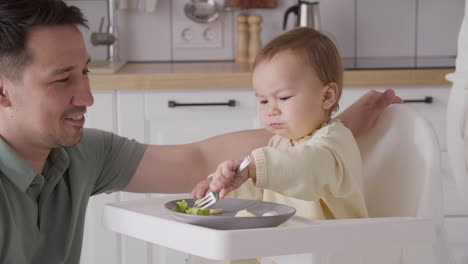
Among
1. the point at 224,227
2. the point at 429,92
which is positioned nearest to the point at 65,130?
the point at 224,227

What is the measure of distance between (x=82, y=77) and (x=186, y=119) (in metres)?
1.14

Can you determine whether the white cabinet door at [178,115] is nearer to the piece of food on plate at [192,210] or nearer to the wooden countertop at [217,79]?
the wooden countertop at [217,79]

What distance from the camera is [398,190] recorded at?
4.32 feet

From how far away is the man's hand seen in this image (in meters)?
1.43

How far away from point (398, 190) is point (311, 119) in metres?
0.19

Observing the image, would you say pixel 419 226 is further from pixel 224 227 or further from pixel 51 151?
pixel 51 151

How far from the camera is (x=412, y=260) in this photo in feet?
3.91

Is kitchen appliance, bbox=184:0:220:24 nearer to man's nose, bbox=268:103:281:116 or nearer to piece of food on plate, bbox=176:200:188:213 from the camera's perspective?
man's nose, bbox=268:103:281:116

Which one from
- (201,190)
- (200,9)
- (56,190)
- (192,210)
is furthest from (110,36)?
(192,210)

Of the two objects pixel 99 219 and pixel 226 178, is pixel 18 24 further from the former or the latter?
pixel 99 219

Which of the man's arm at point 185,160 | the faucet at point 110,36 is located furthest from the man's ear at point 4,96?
the faucet at point 110,36

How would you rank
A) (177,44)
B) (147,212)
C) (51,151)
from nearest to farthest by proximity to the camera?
(147,212) → (51,151) → (177,44)

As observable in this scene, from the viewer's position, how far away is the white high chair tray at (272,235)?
0.97m

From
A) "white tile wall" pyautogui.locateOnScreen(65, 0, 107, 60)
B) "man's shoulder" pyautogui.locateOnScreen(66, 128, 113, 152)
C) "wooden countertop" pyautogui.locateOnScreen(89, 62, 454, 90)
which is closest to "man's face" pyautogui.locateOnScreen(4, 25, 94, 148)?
"man's shoulder" pyautogui.locateOnScreen(66, 128, 113, 152)
